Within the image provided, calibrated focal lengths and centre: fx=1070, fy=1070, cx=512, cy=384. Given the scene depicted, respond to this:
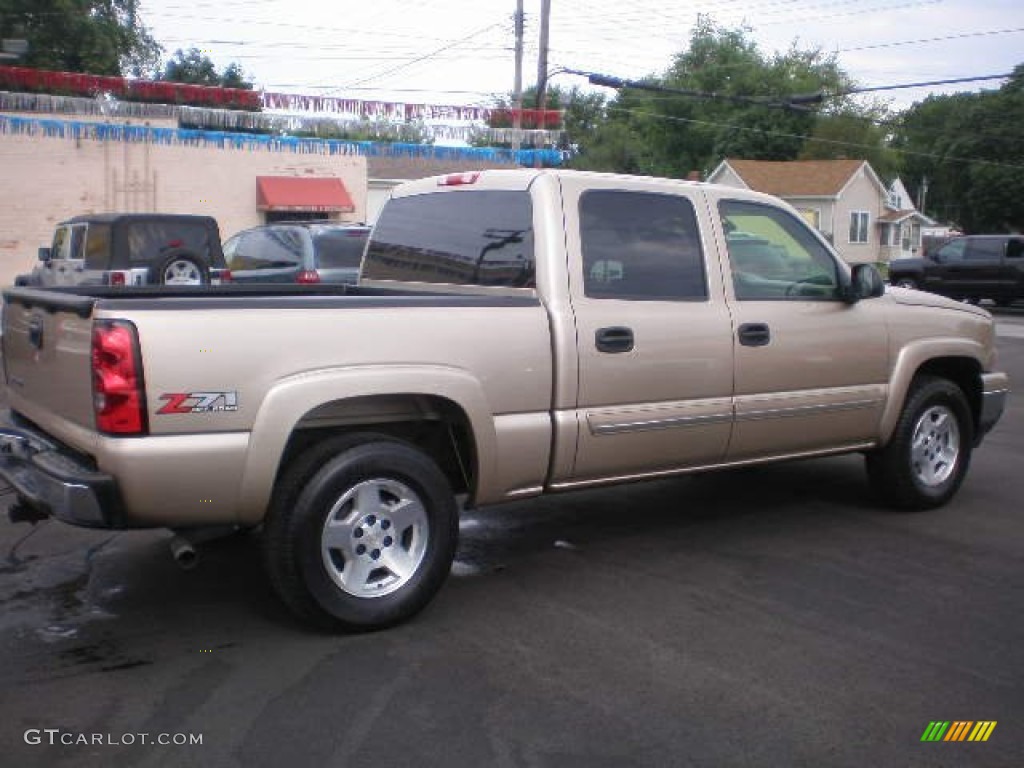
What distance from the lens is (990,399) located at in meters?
6.79

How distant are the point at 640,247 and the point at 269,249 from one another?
9.31 metres

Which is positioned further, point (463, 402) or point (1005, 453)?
point (1005, 453)

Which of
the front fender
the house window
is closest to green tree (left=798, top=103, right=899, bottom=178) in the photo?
the house window

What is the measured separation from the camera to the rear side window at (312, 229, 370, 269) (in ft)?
42.9

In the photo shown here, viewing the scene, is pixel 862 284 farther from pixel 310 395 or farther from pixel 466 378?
pixel 310 395

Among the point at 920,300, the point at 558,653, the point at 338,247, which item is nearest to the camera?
the point at 558,653

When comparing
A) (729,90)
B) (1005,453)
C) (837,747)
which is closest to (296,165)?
(1005,453)

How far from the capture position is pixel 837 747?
11.6 feet

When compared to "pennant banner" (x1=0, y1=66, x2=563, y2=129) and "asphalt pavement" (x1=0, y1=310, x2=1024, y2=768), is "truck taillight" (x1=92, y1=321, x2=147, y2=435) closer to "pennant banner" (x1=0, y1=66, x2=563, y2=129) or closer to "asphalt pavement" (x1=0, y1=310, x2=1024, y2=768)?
"asphalt pavement" (x1=0, y1=310, x2=1024, y2=768)

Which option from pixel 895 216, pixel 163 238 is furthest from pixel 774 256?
pixel 895 216

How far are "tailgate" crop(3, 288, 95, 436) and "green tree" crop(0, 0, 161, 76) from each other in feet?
135

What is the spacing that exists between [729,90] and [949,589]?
63970 millimetres

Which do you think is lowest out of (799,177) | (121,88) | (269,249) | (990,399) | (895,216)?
(990,399)

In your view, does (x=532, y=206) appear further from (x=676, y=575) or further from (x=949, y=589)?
(x=949, y=589)
